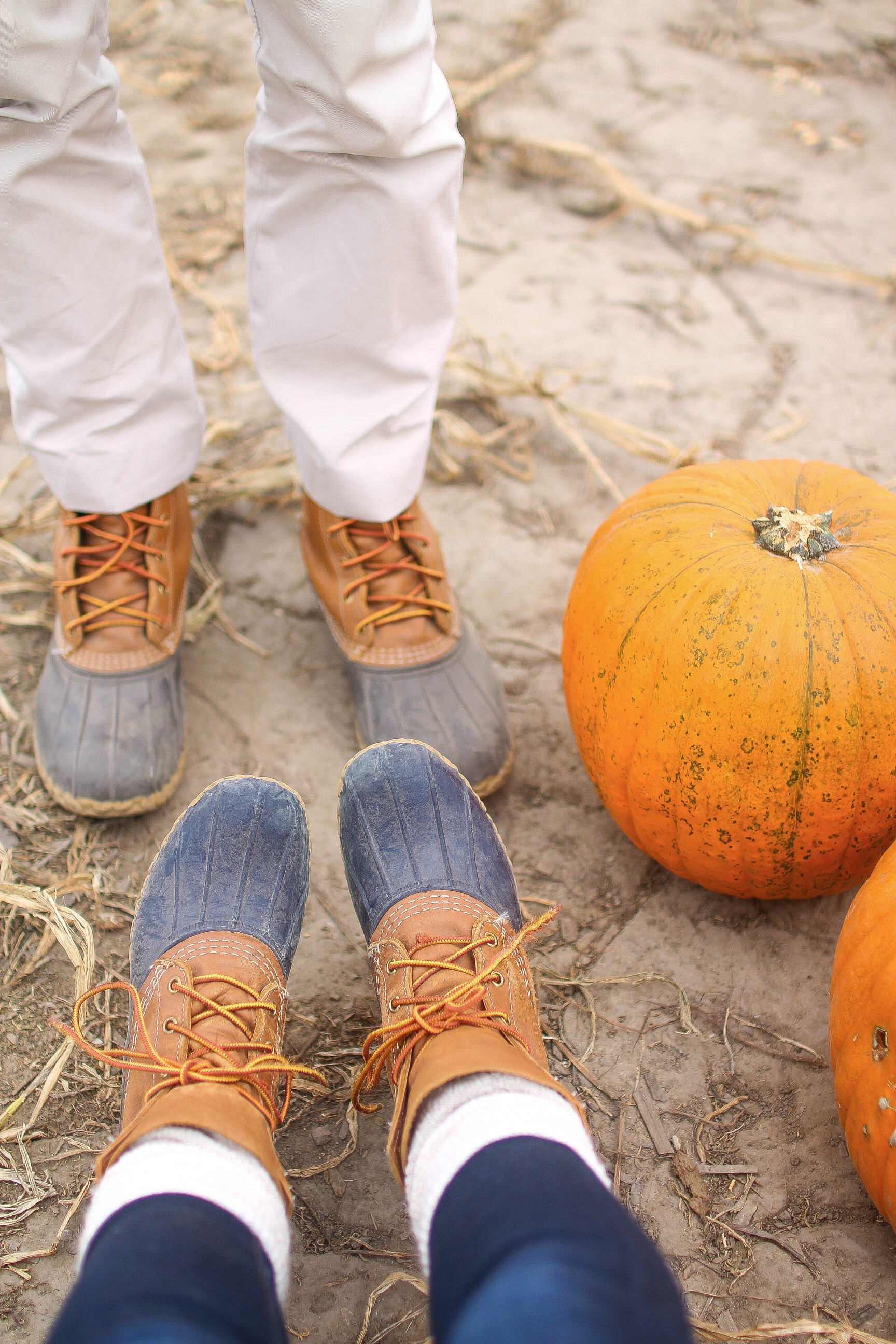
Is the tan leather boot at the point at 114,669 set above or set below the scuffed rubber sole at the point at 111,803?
above

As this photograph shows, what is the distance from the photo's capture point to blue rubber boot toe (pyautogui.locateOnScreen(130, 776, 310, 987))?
1.48m

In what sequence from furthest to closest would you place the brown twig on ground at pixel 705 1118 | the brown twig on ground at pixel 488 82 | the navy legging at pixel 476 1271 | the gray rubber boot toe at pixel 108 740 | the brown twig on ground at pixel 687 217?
1. the brown twig on ground at pixel 488 82
2. the brown twig on ground at pixel 687 217
3. the gray rubber boot toe at pixel 108 740
4. the brown twig on ground at pixel 705 1118
5. the navy legging at pixel 476 1271

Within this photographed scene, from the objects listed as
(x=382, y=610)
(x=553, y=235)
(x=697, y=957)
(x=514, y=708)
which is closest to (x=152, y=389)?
(x=382, y=610)

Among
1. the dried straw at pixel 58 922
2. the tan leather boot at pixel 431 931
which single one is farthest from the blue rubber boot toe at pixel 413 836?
the dried straw at pixel 58 922

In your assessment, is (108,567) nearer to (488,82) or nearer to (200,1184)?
(200,1184)

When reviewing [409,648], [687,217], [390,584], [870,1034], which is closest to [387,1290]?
[870,1034]

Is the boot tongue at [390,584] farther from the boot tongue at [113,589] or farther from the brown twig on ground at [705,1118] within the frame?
the brown twig on ground at [705,1118]

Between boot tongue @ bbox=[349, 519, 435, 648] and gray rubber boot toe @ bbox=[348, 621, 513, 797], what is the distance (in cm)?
7

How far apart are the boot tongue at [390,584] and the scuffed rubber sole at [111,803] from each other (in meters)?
0.52

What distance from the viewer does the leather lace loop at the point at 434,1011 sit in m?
1.28

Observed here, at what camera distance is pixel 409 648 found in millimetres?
1929

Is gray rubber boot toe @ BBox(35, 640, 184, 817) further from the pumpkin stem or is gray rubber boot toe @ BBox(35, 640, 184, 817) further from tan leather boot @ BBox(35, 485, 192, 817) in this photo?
the pumpkin stem

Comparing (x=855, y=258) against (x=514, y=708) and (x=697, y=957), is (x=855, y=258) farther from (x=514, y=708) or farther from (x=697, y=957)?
(x=697, y=957)

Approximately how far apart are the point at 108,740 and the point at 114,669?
6.0 inches
